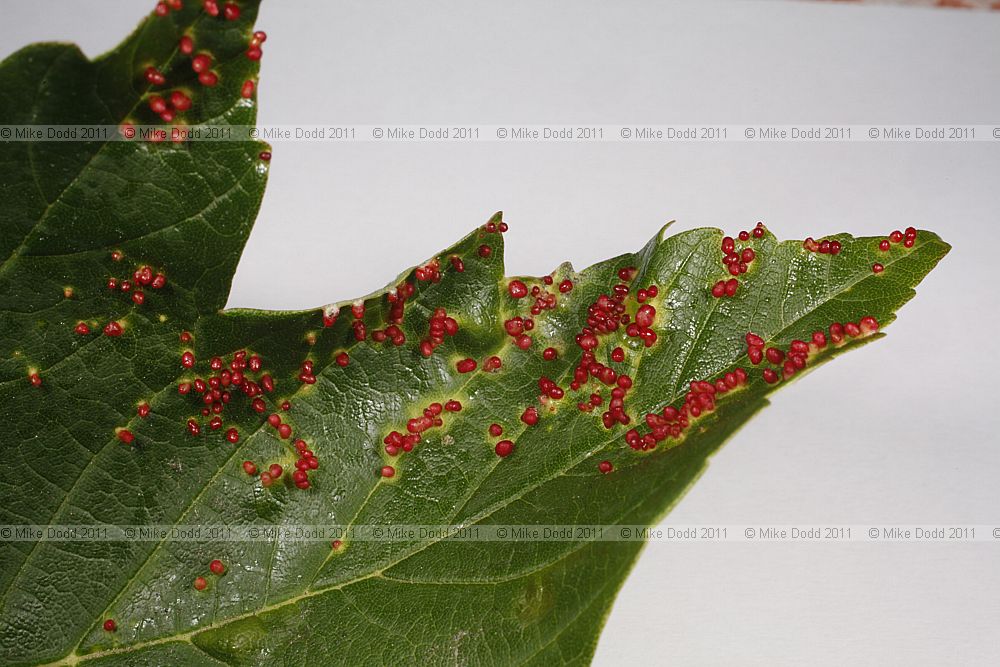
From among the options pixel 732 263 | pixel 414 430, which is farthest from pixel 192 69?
pixel 732 263

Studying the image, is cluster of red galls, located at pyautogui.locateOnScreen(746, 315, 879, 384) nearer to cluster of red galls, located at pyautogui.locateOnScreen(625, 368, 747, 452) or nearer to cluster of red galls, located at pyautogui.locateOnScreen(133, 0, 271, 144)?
cluster of red galls, located at pyautogui.locateOnScreen(625, 368, 747, 452)

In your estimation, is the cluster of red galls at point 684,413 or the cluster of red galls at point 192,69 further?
the cluster of red galls at point 684,413

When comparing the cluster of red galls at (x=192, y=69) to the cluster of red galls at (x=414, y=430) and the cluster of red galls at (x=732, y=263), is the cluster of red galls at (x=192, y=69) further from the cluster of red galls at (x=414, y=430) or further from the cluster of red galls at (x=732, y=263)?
the cluster of red galls at (x=732, y=263)

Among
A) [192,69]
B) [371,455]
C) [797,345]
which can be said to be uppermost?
[192,69]

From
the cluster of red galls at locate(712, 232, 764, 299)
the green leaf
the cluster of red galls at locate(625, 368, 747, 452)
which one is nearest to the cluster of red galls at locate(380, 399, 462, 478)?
the green leaf

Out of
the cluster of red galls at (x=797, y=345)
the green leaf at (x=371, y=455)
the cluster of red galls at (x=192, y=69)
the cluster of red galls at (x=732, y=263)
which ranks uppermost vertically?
the cluster of red galls at (x=192, y=69)

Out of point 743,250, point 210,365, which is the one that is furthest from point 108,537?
point 743,250

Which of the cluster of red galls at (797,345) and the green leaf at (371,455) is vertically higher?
the cluster of red galls at (797,345)

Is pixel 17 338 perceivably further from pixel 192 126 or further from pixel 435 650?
pixel 435 650

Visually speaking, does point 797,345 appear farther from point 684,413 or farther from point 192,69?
point 192,69

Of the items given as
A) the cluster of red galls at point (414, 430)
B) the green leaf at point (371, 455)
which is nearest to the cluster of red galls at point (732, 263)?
the green leaf at point (371, 455)
